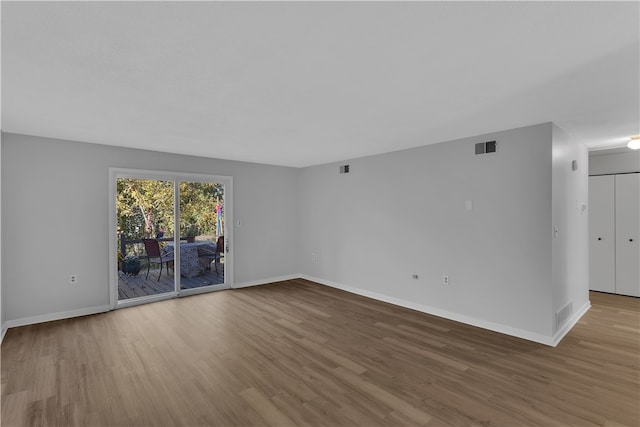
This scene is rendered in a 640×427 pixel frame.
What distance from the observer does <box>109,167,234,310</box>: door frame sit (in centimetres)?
448

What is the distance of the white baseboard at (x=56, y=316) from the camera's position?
12.5 ft

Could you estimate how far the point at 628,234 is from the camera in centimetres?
496

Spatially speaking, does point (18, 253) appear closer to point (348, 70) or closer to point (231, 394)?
point (231, 394)

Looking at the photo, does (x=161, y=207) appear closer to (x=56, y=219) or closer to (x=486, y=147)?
(x=56, y=219)

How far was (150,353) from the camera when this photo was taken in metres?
3.11

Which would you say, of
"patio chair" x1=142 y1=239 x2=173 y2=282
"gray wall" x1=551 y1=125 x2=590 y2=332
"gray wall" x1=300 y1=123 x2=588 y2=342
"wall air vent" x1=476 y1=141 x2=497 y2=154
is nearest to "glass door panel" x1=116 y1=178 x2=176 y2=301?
"patio chair" x1=142 y1=239 x2=173 y2=282

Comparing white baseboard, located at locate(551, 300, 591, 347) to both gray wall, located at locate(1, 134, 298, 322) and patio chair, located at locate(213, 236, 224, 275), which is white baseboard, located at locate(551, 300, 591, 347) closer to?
patio chair, located at locate(213, 236, 224, 275)

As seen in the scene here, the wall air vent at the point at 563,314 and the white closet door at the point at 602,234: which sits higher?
the white closet door at the point at 602,234

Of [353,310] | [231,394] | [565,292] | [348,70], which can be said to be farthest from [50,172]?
[565,292]

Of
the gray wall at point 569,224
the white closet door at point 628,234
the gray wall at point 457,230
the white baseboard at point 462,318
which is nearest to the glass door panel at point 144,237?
the gray wall at point 457,230

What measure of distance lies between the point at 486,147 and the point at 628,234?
347 cm

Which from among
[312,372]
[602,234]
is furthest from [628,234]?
[312,372]

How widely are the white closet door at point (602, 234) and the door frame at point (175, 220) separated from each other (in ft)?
21.6

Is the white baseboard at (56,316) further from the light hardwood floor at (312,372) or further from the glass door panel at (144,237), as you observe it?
the glass door panel at (144,237)
